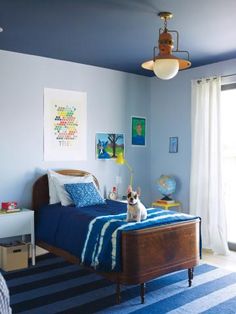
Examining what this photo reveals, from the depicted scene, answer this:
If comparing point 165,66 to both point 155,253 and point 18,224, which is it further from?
point 18,224

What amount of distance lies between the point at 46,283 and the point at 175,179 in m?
2.47

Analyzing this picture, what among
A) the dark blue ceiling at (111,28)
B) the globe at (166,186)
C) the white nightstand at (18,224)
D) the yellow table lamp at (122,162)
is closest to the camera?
the dark blue ceiling at (111,28)

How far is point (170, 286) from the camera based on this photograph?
10.9ft

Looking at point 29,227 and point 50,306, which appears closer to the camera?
point 50,306

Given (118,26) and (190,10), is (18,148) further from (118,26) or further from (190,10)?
(190,10)

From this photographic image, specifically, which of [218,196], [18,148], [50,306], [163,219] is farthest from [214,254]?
[18,148]

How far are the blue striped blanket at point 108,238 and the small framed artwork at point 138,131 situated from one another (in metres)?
2.16

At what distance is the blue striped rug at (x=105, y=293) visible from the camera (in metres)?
2.85

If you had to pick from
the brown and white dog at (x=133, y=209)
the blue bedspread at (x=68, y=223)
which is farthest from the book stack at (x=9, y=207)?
the brown and white dog at (x=133, y=209)

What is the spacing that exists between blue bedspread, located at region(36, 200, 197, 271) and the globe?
960mm

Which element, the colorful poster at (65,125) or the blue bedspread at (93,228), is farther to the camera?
the colorful poster at (65,125)

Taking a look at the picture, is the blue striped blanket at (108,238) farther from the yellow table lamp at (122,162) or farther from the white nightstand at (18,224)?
the yellow table lamp at (122,162)

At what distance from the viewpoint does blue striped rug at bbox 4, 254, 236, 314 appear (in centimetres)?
285

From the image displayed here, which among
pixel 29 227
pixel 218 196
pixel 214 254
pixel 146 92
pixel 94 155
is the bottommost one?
pixel 214 254
